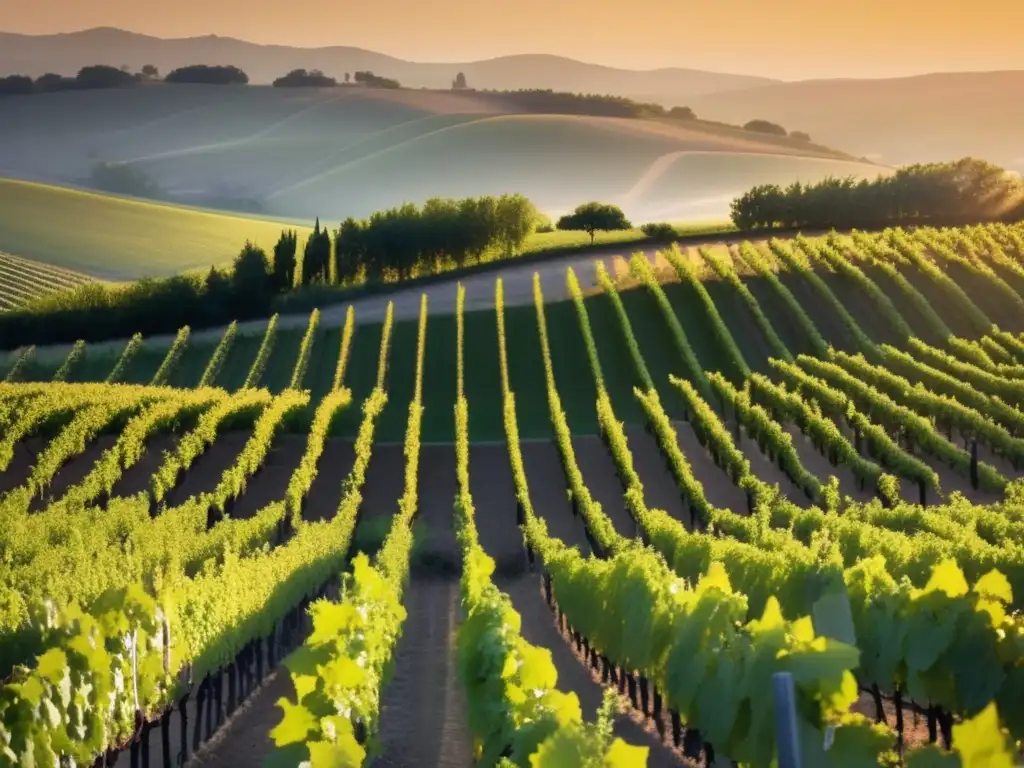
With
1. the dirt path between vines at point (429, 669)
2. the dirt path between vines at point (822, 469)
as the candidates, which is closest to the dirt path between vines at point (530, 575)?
the dirt path between vines at point (429, 669)

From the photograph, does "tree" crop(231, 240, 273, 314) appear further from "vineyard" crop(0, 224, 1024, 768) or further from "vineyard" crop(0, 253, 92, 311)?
"vineyard" crop(0, 253, 92, 311)

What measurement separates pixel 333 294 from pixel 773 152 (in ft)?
400

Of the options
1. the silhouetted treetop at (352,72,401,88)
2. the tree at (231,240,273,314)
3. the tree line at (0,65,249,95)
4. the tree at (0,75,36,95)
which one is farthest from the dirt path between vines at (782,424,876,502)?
the silhouetted treetop at (352,72,401,88)

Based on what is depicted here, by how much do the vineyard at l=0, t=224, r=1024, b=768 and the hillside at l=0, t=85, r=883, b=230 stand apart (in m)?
104

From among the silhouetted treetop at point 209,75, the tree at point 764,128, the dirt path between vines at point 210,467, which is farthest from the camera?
the silhouetted treetop at point 209,75

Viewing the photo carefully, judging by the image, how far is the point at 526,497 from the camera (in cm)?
3297

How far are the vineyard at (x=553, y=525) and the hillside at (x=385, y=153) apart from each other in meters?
104

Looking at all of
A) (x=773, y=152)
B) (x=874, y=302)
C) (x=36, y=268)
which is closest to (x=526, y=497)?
(x=874, y=302)

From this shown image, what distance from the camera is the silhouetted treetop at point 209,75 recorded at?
181625mm

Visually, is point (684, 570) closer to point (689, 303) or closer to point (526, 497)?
point (526, 497)

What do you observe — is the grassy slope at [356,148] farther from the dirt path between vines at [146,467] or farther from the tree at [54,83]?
the dirt path between vines at [146,467]

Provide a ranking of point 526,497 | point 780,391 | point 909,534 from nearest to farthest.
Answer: point 909,534, point 526,497, point 780,391

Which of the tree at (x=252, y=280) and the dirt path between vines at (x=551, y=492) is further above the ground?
the tree at (x=252, y=280)

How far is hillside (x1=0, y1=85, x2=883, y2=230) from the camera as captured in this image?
158 meters
